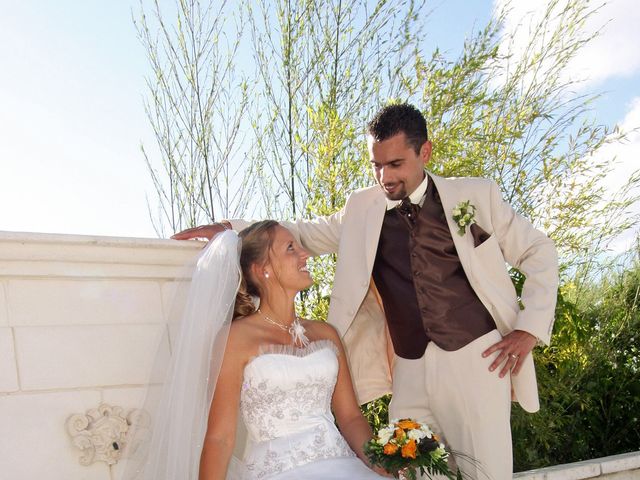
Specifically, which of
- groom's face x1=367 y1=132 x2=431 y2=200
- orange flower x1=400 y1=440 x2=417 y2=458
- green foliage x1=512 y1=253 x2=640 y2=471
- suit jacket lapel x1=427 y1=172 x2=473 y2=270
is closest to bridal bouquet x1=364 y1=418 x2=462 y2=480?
orange flower x1=400 y1=440 x2=417 y2=458

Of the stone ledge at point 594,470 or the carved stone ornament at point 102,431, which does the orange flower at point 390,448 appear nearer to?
the carved stone ornament at point 102,431

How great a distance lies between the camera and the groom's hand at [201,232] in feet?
9.73

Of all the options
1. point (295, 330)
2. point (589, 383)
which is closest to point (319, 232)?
point (295, 330)

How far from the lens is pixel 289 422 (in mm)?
2791

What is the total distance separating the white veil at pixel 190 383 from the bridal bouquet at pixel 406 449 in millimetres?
579

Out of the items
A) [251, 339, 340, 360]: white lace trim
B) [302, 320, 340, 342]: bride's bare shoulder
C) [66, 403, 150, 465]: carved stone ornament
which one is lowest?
[66, 403, 150, 465]: carved stone ornament

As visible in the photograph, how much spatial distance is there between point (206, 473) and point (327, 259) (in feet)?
6.89

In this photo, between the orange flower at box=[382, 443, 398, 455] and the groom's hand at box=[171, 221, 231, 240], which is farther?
the groom's hand at box=[171, 221, 231, 240]

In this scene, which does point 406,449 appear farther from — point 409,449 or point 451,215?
point 451,215

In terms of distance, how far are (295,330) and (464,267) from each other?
68cm

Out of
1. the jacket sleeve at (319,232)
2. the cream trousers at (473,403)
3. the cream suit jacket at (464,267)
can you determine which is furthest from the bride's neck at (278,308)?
the cream trousers at (473,403)

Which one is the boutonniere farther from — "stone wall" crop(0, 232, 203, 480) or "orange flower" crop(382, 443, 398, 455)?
"stone wall" crop(0, 232, 203, 480)

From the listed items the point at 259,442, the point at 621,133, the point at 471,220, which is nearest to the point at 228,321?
the point at 259,442

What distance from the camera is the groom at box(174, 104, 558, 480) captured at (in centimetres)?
298
